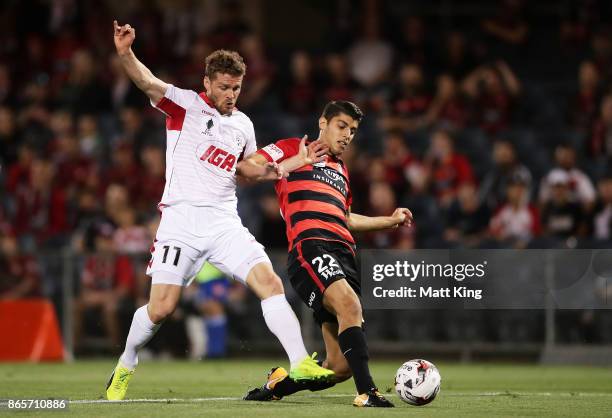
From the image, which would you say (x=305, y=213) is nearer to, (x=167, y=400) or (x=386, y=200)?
(x=167, y=400)

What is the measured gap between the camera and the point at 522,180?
615 inches

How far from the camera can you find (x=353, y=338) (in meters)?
8.09

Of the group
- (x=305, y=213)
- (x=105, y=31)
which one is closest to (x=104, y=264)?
(x=105, y=31)

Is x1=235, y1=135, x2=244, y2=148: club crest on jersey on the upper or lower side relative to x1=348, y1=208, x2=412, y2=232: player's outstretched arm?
upper

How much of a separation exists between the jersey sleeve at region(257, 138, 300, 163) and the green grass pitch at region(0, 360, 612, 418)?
1803 mm

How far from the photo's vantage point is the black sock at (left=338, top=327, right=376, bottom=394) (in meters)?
7.99

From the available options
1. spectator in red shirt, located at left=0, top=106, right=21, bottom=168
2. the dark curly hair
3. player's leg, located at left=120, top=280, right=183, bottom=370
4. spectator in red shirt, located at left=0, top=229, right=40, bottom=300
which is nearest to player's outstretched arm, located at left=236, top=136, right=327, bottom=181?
the dark curly hair

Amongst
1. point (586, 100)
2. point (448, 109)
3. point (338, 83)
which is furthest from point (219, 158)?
point (338, 83)

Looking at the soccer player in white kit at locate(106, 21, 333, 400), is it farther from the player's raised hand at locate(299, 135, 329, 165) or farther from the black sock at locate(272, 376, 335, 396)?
the black sock at locate(272, 376, 335, 396)

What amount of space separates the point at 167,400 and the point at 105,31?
1401 cm

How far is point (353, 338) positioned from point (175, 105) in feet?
7.30

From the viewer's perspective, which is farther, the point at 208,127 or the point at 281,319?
the point at 208,127

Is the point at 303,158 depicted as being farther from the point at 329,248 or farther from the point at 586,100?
the point at 586,100

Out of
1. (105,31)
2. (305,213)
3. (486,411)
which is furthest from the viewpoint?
(105,31)
